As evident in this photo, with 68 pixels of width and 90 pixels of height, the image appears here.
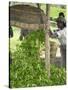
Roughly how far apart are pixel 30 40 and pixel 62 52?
35 cm

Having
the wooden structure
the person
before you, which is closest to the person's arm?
the person

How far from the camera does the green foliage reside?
2145 millimetres

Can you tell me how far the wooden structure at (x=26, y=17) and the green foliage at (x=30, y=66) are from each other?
8 centimetres

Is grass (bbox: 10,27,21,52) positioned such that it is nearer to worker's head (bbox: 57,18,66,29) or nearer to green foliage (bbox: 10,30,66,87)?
green foliage (bbox: 10,30,66,87)

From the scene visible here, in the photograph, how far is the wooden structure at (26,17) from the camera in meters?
2.16

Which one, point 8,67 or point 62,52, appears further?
point 62,52

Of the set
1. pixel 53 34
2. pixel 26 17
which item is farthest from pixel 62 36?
pixel 26 17

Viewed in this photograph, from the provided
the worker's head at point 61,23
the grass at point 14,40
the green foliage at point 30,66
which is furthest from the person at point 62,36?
the grass at point 14,40

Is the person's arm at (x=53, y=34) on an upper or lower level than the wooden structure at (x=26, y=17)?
lower

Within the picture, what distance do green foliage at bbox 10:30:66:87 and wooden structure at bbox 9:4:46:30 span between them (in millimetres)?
82

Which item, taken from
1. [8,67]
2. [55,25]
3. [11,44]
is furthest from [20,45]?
[55,25]

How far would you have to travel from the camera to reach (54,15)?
2.25 meters

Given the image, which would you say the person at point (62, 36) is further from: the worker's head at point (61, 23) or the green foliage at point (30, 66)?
the green foliage at point (30, 66)

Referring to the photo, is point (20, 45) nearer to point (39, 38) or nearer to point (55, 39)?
point (39, 38)
